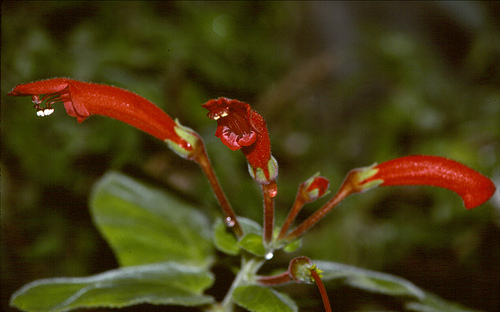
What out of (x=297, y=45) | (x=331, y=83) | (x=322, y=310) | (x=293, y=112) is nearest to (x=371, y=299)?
(x=322, y=310)

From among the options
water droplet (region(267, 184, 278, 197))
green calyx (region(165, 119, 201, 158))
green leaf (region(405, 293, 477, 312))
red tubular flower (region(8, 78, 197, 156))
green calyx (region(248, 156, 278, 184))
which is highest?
red tubular flower (region(8, 78, 197, 156))

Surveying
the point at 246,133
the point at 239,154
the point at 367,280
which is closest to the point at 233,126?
the point at 246,133

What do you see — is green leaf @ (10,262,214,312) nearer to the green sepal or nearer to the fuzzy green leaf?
the fuzzy green leaf

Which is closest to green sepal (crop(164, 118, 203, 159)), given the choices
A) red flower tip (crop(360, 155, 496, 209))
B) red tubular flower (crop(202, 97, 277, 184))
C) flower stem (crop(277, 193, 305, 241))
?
red tubular flower (crop(202, 97, 277, 184))

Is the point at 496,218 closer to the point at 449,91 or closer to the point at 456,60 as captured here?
the point at 449,91

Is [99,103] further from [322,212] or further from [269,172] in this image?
[322,212]

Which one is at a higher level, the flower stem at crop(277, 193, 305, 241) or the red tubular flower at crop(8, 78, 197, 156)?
the red tubular flower at crop(8, 78, 197, 156)
